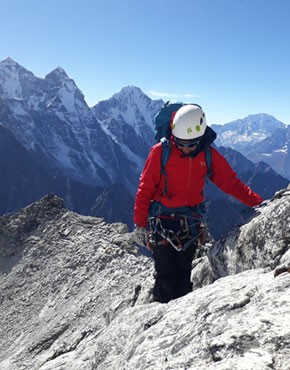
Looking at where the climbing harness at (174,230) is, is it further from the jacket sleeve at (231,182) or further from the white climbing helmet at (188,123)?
the white climbing helmet at (188,123)

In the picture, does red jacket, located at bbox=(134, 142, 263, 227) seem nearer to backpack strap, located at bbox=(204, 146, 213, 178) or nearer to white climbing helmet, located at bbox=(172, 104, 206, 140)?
backpack strap, located at bbox=(204, 146, 213, 178)

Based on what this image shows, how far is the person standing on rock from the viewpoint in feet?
27.5

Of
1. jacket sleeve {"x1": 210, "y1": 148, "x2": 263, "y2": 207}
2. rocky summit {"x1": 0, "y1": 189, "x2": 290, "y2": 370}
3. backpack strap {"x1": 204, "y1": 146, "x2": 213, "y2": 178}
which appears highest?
backpack strap {"x1": 204, "y1": 146, "x2": 213, "y2": 178}

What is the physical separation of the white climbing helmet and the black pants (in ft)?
8.00

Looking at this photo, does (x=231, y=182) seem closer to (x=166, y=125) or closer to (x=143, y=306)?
(x=166, y=125)

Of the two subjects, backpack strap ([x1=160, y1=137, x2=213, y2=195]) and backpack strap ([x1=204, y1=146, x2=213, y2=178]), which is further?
backpack strap ([x1=204, y1=146, x2=213, y2=178])

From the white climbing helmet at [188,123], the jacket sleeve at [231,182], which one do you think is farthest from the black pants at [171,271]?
the white climbing helmet at [188,123]

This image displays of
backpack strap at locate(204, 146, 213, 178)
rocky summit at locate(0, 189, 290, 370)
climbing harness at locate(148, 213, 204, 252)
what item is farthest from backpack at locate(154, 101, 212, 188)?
rocky summit at locate(0, 189, 290, 370)

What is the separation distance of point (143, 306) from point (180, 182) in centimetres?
266

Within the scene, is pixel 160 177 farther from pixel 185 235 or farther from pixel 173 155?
pixel 185 235

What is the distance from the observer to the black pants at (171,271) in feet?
28.7

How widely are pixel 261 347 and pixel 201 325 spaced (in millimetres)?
1172

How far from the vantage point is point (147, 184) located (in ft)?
27.7

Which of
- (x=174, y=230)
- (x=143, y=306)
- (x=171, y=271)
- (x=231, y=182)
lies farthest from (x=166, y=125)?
(x=143, y=306)
